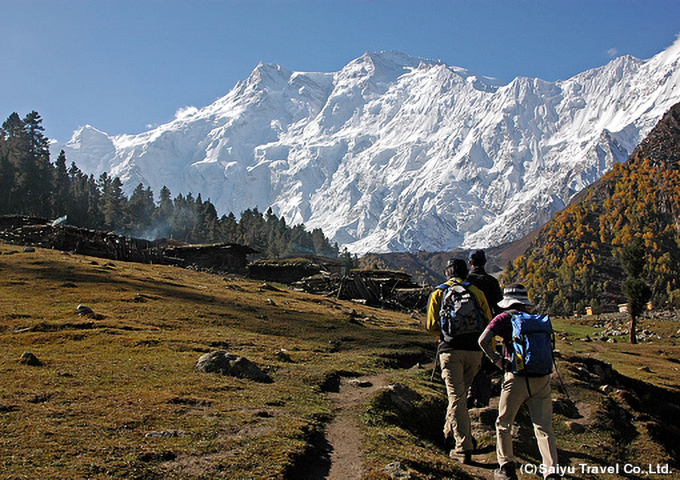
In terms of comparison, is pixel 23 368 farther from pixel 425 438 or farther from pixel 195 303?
pixel 195 303

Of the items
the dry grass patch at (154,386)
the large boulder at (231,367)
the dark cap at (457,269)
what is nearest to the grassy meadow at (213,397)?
the dry grass patch at (154,386)

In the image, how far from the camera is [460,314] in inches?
380

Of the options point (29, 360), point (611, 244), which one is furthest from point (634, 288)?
point (611, 244)

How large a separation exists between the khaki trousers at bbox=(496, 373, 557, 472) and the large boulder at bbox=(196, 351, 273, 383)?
6.22 metres

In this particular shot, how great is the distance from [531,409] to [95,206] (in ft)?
394

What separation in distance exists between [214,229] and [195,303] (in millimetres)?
111312

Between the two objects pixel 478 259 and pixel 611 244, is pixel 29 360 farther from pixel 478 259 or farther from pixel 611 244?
pixel 611 244

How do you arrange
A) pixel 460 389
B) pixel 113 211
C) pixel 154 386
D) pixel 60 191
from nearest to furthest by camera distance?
pixel 460 389 < pixel 154 386 < pixel 60 191 < pixel 113 211

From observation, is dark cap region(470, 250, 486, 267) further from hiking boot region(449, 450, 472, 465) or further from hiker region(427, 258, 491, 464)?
hiking boot region(449, 450, 472, 465)

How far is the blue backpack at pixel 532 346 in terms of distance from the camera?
845 centimetres

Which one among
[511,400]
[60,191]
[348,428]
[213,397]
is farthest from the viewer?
[60,191]

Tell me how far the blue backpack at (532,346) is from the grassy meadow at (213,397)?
2.23 m

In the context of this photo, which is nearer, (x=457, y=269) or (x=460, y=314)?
(x=460, y=314)

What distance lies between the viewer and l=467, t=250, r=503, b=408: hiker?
34.1ft
